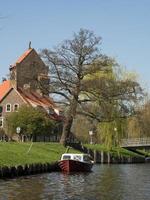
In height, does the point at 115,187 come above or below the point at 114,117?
below

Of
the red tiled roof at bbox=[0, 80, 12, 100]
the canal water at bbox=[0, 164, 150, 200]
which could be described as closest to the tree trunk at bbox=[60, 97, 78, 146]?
the canal water at bbox=[0, 164, 150, 200]

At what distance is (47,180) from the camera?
137ft

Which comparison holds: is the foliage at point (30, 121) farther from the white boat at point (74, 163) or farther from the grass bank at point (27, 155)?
the white boat at point (74, 163)


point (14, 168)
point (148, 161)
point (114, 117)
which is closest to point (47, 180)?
point (14, 168)

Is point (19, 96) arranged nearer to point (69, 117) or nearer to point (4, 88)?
point (4, 88)

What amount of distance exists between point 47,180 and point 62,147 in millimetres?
30067

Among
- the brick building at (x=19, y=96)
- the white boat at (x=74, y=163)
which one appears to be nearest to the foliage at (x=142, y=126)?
the brick building at (x=19, y=96)

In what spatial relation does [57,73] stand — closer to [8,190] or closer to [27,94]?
[27,94]

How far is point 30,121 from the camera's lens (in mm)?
86438

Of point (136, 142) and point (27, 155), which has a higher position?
point (136, 142)

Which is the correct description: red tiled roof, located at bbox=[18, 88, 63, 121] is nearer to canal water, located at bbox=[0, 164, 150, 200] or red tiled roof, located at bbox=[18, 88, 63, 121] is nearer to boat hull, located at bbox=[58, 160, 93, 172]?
boat hull, located at bbox=[58, 160, 93, 172]

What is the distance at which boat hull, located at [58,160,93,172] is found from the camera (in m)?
53.0

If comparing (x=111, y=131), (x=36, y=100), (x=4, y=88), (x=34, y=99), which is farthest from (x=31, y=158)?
(x=4, y=88)

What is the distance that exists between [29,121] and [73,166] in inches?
1334
